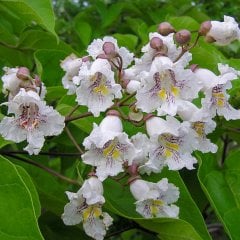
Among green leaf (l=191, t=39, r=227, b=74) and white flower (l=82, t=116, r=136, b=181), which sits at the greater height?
white flower (l=82, t=116, r=136, b=181)

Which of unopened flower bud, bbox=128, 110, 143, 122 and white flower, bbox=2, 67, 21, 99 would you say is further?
white flower, bbox=2, 67, 21, 99

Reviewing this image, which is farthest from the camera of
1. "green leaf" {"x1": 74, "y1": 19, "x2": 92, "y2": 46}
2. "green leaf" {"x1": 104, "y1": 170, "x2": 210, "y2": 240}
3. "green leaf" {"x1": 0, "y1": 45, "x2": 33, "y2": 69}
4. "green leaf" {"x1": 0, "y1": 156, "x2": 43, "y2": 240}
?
"green leaf" {"x1": 74, "y1": 19, "x2": 92, "y2": 46}

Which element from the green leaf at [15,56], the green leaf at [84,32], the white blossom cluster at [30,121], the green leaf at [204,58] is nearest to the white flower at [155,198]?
the white blossom cluster at [30,121]

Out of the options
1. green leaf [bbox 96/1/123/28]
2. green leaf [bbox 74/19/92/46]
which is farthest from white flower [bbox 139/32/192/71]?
green leaf [bbox 96/1/123/28]

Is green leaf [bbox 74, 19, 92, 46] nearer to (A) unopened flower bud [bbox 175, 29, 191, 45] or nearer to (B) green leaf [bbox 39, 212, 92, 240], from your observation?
(B) green leaf [bbox 39, 212, 92, 240]

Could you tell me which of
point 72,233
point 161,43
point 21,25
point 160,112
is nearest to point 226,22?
point 161,43

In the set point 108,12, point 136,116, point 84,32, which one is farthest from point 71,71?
point 108,12

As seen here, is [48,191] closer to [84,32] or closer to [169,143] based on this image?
[169,143]

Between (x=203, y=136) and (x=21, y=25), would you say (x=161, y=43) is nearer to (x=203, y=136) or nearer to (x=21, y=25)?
(x=203, y=136)
